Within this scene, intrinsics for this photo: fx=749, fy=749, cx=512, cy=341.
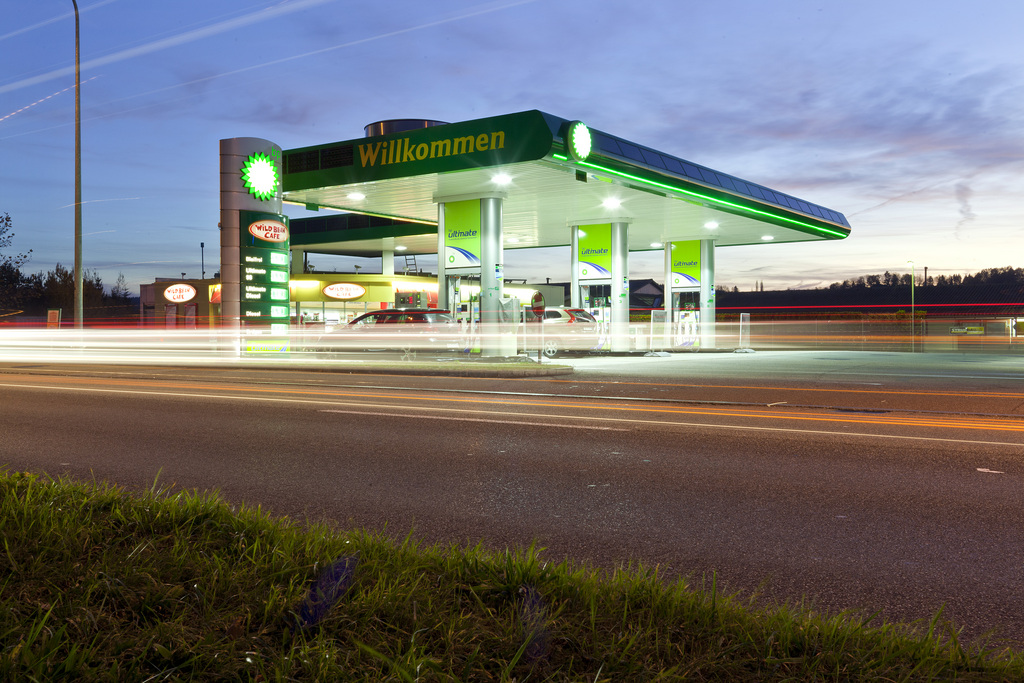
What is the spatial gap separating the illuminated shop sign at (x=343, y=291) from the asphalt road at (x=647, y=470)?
35.4 m

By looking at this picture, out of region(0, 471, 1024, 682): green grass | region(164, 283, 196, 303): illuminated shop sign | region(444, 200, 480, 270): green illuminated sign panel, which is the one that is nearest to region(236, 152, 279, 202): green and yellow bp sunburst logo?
region(444, 200, 480, 270): green illuminated sign panel

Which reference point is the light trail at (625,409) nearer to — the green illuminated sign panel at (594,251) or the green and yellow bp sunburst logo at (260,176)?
the green and yellow bp sunburst logo at (260,176)

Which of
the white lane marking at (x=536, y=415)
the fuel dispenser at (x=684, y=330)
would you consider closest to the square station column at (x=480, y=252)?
the white lane marking at (x=536, y=415)

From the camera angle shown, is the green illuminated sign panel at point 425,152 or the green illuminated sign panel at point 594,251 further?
the green illuminated sign panel at point 594,251

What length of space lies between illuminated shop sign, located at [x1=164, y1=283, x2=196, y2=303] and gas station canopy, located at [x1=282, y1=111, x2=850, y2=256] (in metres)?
21.6

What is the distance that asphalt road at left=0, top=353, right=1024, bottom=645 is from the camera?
4.35 metres

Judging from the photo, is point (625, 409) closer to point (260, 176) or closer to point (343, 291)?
point (260, 176)

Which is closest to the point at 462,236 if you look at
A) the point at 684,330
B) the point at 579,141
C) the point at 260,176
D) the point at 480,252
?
the point at 480,252

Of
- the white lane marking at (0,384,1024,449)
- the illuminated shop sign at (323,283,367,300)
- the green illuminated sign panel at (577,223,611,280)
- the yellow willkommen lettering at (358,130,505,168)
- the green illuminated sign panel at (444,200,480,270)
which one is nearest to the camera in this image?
the white lane marking at (0,384,1024,449)

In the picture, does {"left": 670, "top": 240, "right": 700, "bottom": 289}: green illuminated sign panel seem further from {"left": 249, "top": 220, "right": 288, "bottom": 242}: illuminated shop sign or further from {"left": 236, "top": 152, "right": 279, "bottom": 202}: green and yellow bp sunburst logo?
{"left": 236, "top": 152, "right": 279, "bottom": 202}: green and yellow bp sunburst logo

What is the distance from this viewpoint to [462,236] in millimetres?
24688

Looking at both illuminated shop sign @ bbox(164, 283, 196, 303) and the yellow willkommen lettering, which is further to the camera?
illuminated shop sign @ bbox(164, 283, 196, 303)

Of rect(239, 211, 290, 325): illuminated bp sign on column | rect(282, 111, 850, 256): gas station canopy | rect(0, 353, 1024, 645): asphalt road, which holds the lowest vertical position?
rect(0, 353, 1024, 645): asphalt road

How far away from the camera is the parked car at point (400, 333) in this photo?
24.2 meters
